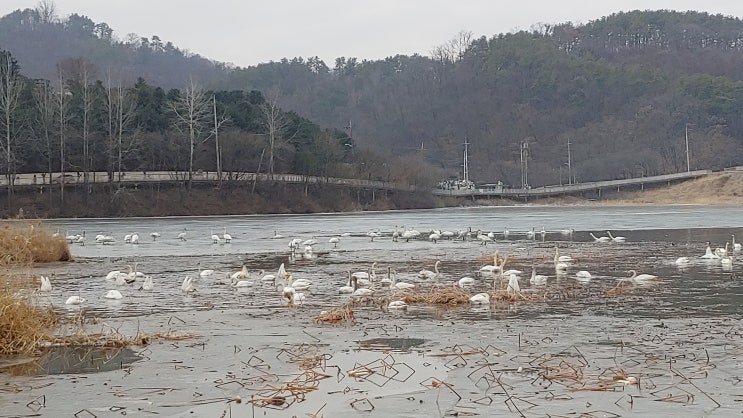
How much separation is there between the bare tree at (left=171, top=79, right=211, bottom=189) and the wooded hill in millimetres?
53527

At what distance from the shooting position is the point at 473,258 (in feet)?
92.4

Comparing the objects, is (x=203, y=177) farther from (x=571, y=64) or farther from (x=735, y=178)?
(x=571, y=64)

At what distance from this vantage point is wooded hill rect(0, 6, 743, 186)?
501ft

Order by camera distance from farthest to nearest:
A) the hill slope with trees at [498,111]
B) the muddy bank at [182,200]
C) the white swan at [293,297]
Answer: the hill slope with trees at [498,111] → the muddy bank at [182,200] → the white swan at [293,297]

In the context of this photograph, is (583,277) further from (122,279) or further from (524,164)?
(524,164)

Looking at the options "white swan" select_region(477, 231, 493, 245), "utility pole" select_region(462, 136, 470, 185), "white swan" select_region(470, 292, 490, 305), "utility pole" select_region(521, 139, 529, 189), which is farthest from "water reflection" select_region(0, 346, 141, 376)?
"utility pole" select_region(521, 139, 529, 189)

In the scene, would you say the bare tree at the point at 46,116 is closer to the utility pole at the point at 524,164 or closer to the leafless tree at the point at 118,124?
the leafless tree at the point at 118,124

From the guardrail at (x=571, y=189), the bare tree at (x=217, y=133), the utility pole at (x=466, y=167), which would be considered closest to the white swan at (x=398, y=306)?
the bare tree at (x=217, y=133)

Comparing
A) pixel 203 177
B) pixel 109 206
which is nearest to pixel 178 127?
pixel 203 177

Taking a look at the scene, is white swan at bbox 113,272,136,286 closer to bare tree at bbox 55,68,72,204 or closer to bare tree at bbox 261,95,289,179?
bare tree at bbox 55,68,72,204

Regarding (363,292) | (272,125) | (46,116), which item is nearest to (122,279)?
(363,292)

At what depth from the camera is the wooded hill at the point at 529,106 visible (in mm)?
152625

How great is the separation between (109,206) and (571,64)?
12308cm

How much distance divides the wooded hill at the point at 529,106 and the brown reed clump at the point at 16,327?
125 m
